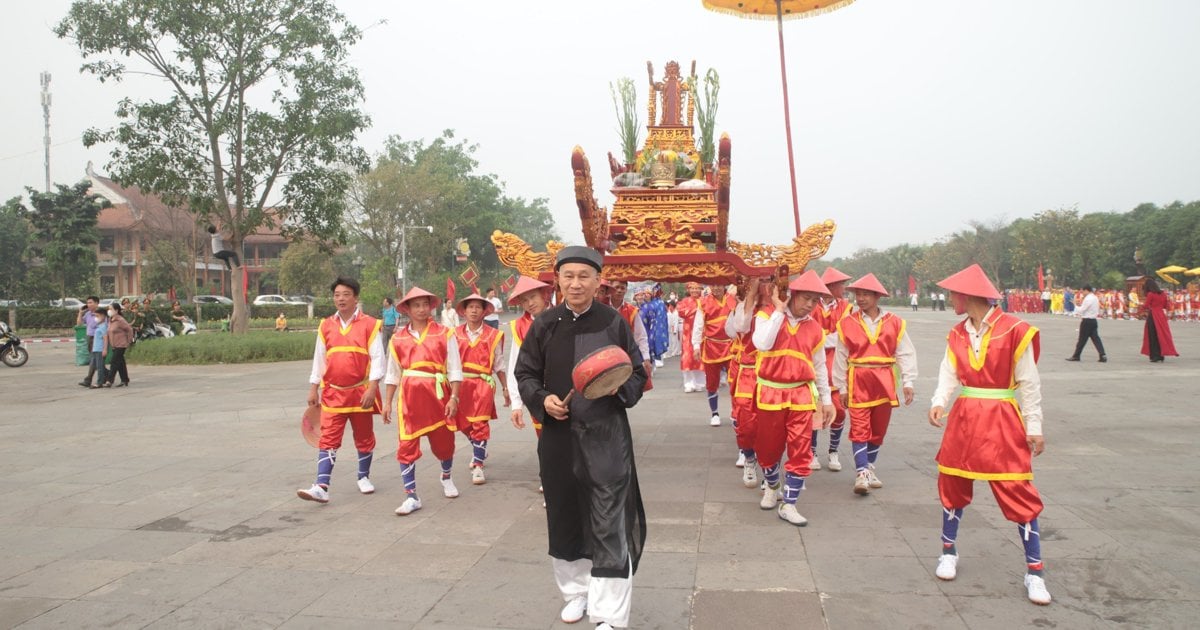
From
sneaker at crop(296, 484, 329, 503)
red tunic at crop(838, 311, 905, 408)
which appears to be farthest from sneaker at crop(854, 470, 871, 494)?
sneaker at crop(296, 484, 329, 503)

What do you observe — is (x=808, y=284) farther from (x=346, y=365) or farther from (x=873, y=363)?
(x=346, y=365)

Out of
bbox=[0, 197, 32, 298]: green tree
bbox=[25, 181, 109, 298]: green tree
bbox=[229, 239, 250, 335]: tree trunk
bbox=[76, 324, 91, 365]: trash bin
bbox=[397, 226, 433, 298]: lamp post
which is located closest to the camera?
bbox=[76, 324, 91, 365]: trash bin

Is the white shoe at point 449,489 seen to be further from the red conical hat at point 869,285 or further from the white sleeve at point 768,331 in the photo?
the red conical hat at point 869,285

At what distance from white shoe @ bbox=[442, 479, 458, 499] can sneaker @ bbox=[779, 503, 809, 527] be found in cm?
262

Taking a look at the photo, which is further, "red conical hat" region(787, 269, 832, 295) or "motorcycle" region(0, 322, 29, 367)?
"motorcycle" region(0, 322, 29, 367)

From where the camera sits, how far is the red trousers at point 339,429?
6094 millimetres

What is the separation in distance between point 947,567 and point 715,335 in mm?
5630

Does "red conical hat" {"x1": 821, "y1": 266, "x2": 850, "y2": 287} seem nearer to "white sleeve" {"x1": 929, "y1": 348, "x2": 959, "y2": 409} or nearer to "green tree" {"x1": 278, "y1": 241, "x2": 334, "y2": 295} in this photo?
"white sleeve" {"x1": 929, "y1": 348, "x2": 959, "y2": 409}

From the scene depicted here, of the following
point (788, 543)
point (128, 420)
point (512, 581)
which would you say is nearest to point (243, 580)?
point (512, 581)

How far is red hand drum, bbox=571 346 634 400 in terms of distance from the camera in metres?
3.28

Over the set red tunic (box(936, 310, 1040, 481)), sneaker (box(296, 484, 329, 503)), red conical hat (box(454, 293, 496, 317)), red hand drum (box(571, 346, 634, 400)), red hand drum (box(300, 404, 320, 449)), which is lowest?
sneaker (box(296, 484, 329, 503))

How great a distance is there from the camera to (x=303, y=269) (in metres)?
42.3

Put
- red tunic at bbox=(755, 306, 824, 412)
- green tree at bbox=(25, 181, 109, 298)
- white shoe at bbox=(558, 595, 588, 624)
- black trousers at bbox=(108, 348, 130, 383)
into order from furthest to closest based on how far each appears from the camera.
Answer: green tree at bbox=(25, 181, 109, 298), black trousers at bbox=(108, 348, 130, 383), red tunic at bbox=(755, 306, 824, 412), white shoe at bbox=(558, 595, 588, 624)

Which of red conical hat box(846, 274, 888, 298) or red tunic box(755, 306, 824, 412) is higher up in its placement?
red conical hat box(846, 274, 888, 298)
